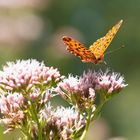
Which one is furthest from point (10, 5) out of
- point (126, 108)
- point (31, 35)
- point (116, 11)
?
point (116, 11)

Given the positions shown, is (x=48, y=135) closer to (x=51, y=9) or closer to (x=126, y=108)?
(x=126, y=108)

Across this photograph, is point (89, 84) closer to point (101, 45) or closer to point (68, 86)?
point (68, 86)

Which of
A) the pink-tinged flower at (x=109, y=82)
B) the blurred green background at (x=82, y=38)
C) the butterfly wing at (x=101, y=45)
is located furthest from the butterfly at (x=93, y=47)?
the blurred green background at (x=82, y=38)

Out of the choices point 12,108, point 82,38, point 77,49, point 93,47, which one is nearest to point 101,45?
point 93,47

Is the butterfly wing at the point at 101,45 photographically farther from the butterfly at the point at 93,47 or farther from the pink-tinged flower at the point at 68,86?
the pink-tinged flower at the point at 68,86

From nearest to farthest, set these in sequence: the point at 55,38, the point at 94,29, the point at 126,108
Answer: the point at 55,38 < the point at 126,108 < the point at 94,29

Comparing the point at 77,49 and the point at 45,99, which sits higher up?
the point at 77,49

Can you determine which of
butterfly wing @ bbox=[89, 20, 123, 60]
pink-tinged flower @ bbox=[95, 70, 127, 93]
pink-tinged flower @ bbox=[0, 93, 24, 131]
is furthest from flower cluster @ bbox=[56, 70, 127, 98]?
pink-tinged flower @ bbox=[0, 93, 24, 131]
